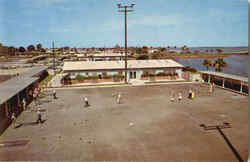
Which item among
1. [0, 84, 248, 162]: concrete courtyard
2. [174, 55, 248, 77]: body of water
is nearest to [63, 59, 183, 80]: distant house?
[0, 84, 248, 162]: concrete courtyard

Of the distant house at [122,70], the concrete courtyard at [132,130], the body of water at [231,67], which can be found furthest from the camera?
the body of water at [231,67]

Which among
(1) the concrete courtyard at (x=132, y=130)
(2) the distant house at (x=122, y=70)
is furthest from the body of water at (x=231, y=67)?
(1) the concrete courtyard at (x=132, y=130)

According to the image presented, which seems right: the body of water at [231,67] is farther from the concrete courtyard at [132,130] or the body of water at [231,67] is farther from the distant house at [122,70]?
the concrete courtyard at [132,130]

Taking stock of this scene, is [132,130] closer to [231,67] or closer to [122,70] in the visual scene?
[122,70]

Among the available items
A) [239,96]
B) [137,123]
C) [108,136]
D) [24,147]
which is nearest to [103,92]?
A: [137,123]

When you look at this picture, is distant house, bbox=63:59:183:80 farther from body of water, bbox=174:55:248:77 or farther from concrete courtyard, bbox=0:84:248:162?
body of water, bbox=174:55:248:77

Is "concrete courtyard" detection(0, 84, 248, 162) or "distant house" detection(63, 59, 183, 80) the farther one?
"distant house" detection(63, 59, 183, 80)

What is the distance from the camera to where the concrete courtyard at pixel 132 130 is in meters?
10.6

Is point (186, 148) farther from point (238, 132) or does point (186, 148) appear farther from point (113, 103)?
point (113, 103)

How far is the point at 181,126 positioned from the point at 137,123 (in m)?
3.24

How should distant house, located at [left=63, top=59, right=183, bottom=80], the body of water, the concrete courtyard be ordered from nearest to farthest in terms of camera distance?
the concrete courtyard < distant house, located at [left=63, top=59, right=183, bottom=80] < the body of water

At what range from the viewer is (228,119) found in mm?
15500

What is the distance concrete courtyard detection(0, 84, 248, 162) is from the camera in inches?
416

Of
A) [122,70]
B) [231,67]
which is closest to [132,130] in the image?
[122,70]
